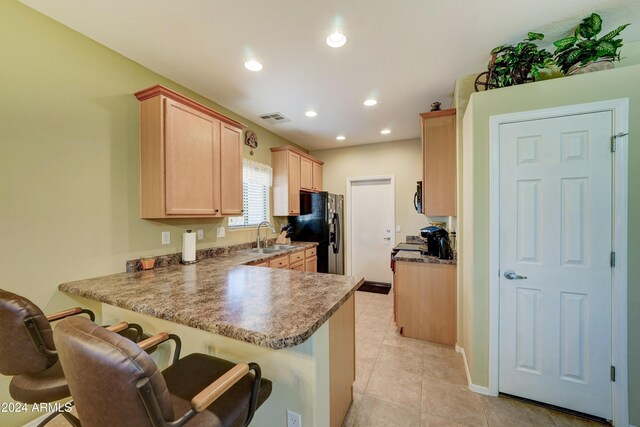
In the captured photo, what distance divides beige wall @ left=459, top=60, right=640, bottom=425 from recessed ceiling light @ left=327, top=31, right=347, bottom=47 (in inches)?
42.5

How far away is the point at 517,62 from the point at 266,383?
2.67 meters

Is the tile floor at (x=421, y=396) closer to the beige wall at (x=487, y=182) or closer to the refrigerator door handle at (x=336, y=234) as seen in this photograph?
the beige wall at (x=487, y=182)

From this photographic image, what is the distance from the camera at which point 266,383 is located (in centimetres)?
115

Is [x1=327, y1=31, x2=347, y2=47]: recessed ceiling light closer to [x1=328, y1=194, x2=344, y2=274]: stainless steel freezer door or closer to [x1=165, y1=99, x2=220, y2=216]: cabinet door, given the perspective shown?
[x1=165, y1=99, x2=220, y2=216]: cabinet door

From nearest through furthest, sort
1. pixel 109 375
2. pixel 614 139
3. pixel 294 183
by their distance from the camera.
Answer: pixel 109 375, pixel 614 139, pixel 294 183

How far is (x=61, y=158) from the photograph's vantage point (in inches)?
67.7

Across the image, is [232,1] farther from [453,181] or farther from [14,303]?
[453,181]

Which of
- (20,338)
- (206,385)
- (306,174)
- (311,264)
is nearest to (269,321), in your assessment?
(206,385)

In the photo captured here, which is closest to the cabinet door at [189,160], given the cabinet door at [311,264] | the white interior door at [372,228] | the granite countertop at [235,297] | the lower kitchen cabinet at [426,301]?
the granite countertop at [235,297]

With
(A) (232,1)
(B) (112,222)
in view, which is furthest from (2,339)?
(A) (232,1)

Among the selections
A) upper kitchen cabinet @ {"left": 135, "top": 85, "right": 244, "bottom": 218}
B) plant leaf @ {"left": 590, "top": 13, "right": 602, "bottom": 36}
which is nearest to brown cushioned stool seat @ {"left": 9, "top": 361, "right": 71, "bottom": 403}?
upper kitchen cabinet @ {"left": 135, "top": 85, "right": 244, "bottom": 218}

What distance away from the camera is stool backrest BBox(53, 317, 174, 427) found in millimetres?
708

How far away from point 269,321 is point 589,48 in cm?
269

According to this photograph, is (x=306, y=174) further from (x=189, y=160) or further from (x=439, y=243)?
(x=439, y=243)
